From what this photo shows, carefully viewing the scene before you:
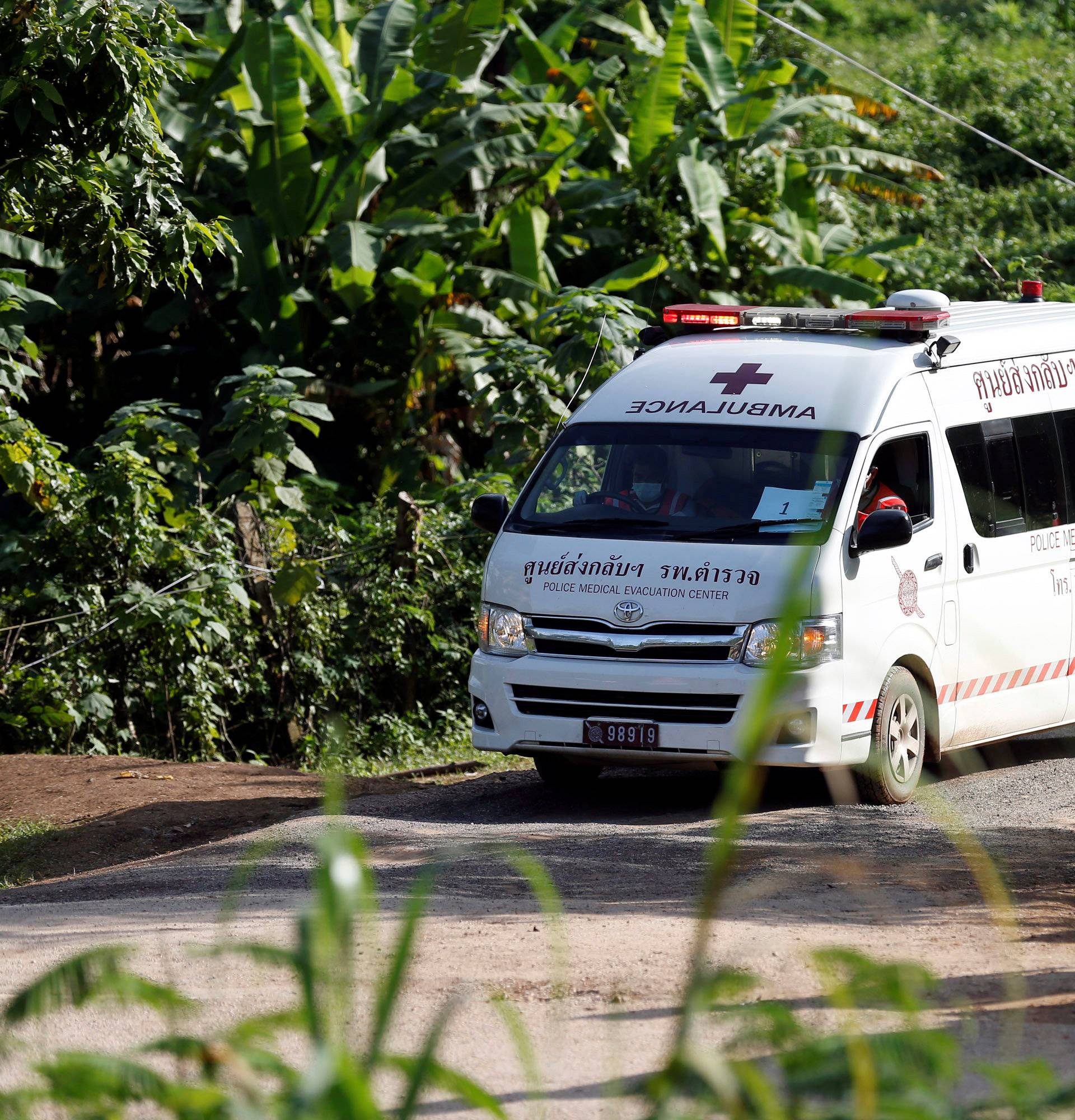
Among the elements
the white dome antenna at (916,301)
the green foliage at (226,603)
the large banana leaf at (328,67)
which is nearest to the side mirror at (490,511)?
the green foliage at (226,603)

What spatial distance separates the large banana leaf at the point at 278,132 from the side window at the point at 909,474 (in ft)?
25.4

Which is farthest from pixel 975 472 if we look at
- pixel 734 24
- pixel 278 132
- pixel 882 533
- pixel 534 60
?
pixel 534 60

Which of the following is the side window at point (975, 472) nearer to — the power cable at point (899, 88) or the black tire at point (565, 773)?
the black tire at point (565, 773)

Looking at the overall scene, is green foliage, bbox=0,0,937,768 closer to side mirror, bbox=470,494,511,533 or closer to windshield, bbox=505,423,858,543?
side mirror, bbox=470,494,511,533

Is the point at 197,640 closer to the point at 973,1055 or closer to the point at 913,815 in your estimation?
the point at 913,815

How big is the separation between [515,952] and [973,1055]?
169 cm

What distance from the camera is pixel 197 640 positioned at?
1066cm

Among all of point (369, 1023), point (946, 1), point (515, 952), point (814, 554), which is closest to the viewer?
point (369, 1023)

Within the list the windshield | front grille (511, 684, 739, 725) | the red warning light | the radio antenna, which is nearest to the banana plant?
the radio antenna

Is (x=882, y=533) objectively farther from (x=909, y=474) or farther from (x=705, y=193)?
(x=705, y=193)

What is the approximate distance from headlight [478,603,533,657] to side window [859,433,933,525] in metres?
2.03

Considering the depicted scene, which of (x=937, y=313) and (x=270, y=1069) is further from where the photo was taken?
(x=937, y=313)

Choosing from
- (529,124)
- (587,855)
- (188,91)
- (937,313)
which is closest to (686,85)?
(529,124)

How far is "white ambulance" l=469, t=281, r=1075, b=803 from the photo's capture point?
7879 mm
